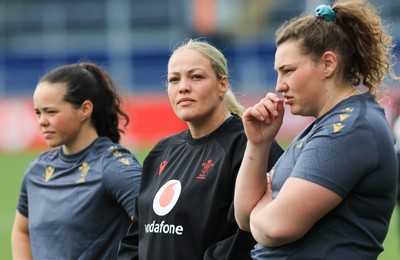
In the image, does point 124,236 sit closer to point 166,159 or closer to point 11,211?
point 166,159

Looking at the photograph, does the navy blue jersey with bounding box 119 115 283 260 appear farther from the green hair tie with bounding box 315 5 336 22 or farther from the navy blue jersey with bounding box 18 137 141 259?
the green hair tie with bounding box 315 5 336 22

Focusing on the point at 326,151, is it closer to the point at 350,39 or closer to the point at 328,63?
the point at 328,63

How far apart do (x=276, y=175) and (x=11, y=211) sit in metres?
12.0

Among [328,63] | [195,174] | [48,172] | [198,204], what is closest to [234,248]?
[198,204]

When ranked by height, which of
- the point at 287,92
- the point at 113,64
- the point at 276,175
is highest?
the point at 287,92

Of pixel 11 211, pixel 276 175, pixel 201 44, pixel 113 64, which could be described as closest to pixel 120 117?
pixel 201 44

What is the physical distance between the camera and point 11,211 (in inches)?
596

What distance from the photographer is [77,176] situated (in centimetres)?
495

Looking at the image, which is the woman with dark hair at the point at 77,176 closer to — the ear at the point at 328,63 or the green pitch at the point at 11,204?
the ear at the point at 328,63

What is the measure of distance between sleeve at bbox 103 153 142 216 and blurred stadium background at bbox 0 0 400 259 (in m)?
19.2

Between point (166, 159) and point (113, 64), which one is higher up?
point (166, 159)

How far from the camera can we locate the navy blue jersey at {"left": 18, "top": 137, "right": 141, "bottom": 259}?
15.7ft

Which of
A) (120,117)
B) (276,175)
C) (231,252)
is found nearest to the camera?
(276,175)

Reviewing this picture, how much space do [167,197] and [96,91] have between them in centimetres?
122
